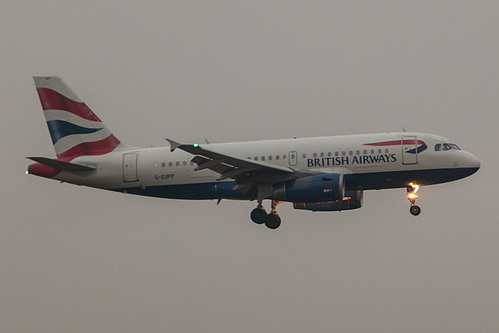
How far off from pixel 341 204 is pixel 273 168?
6.94 m

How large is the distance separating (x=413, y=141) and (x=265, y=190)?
7.81m

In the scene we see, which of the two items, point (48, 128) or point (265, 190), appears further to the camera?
point (48, 128)

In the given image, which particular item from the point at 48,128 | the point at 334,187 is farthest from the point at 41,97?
the point at 334,187

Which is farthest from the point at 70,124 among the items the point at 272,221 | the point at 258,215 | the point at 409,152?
the point at 409,152

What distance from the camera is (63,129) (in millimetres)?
56125

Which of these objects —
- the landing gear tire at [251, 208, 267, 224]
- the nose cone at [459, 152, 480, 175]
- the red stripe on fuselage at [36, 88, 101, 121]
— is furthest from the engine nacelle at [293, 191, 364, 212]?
the red stripe on fuselage at [36, 88, 101, 121]

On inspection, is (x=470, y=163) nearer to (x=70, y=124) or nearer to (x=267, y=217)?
(x=267, y=217)

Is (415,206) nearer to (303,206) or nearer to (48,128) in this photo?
(303,206)

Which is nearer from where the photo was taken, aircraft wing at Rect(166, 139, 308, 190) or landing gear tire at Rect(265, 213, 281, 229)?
aircraft wing at Rect(166, 139, 308, 190)

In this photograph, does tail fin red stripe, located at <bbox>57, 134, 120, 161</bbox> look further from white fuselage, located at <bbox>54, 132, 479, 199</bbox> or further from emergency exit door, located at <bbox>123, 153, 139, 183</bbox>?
emergency exit door, located at <bbox>123, 153, 139, 183</bbox>

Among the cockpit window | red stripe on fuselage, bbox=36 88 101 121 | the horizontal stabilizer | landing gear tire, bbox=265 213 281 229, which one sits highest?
red stripe on fuselage, bbox=36 88 101 121

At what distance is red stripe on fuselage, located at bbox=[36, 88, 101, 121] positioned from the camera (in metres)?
56.5

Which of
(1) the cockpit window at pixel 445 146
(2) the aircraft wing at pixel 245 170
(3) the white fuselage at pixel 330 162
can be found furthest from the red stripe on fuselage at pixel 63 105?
(1) the cockpit window at pixel 445 146

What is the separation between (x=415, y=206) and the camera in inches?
2076
